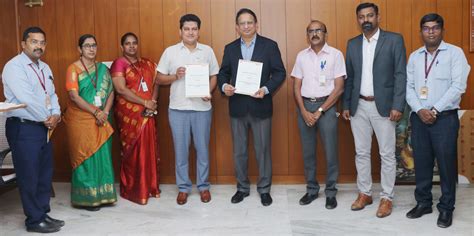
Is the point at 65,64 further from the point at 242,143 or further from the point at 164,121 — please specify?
the point at 242,143

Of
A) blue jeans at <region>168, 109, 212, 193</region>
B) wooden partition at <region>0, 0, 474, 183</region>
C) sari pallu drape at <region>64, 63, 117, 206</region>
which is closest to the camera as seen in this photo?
sari pallu drape at <region>64, 63, 117, 206</region>

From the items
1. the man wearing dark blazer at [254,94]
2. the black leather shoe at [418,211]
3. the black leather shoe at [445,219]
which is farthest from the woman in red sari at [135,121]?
the black leather shoe at [445,219]

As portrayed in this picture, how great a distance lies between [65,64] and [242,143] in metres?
2.06

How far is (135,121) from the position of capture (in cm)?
442

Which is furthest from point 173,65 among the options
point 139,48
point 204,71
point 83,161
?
point 83,161

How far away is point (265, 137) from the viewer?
167 inches

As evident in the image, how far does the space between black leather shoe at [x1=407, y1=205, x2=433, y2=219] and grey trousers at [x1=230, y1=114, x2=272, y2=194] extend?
3.82 feet

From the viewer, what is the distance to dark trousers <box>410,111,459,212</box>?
3594 millimetres

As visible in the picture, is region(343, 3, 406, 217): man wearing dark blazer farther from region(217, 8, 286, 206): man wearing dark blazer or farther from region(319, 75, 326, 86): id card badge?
region(217, 8, 286, 206): man wearing dark blazer

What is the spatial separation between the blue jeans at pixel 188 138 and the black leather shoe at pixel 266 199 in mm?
502

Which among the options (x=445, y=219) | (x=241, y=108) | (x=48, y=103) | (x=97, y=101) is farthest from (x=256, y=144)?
(x=48, y=103)

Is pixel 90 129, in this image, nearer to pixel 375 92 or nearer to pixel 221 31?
pixel 221 31

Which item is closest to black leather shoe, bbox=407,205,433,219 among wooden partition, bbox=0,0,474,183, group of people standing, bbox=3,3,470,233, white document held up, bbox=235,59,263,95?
group of people standing, bbox=3,3,470,233

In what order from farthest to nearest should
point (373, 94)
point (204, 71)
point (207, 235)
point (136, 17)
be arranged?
point (136, 17) < point (204, 71) < point (373, 94) < point (207, 235)
